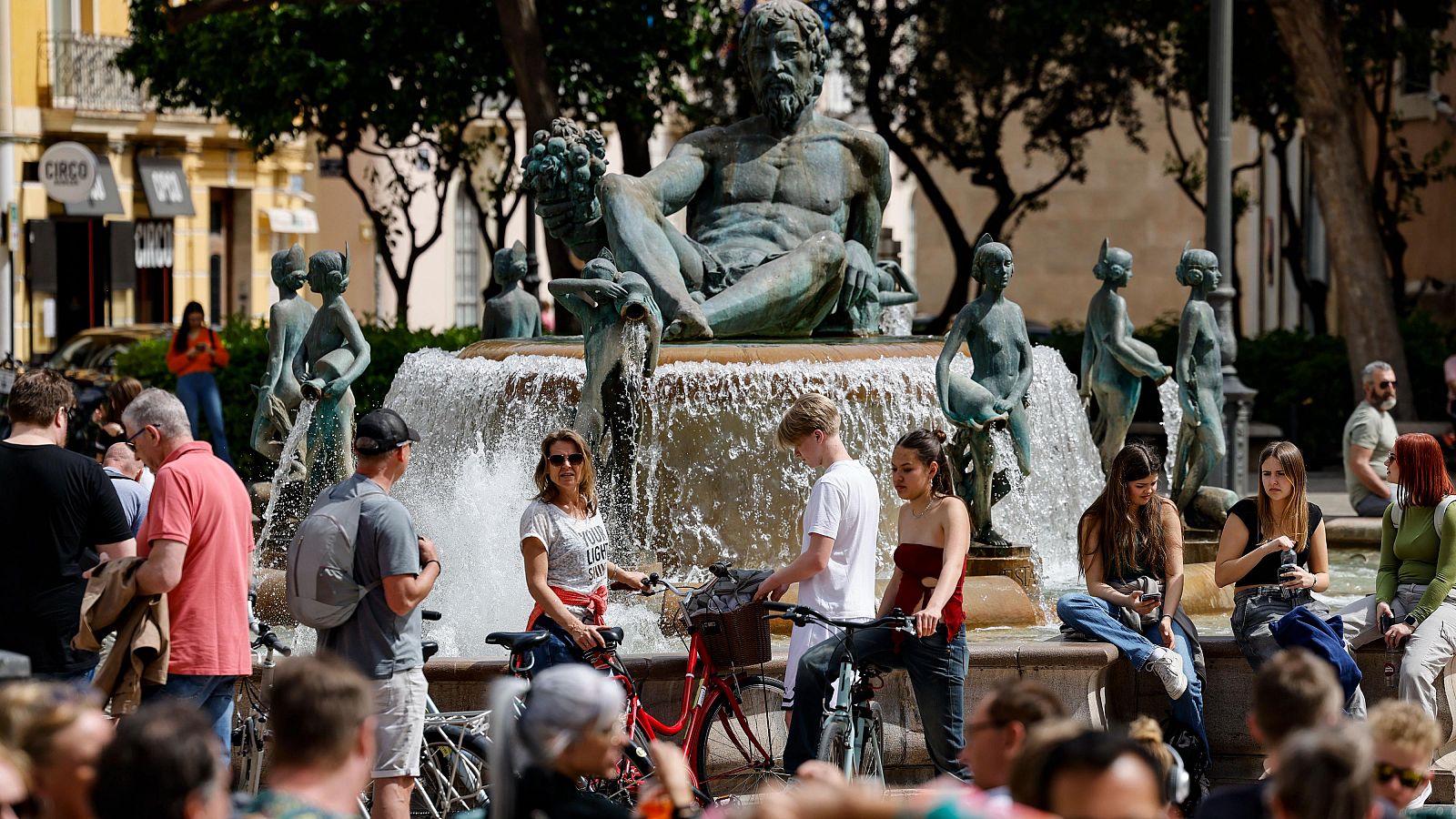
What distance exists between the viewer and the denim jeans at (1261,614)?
7504mm

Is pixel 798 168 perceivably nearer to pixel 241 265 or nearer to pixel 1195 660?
pixel 1195 660

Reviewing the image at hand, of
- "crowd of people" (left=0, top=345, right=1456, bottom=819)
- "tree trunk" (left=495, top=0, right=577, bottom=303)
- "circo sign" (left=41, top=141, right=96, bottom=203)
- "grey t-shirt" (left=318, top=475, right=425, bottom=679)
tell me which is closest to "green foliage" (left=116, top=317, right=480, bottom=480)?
"tree trunk" (left=495, top=0, right=577, bottom=303)

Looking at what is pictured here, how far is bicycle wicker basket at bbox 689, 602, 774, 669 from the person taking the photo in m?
7.05

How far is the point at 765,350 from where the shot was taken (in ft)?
34.9

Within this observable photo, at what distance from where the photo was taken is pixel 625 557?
10.4 m

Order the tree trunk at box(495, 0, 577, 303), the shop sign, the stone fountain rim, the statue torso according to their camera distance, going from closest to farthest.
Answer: the stone fountain rim, the statue torso, the tree trunk at box(495, 0, 577, 303), the shop sign

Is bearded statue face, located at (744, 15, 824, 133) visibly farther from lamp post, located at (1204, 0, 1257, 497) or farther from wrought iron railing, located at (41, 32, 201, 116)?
wrought iron railing, located at (41, 32, 201, 116)

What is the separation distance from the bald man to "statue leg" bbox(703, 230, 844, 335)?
3412 mm

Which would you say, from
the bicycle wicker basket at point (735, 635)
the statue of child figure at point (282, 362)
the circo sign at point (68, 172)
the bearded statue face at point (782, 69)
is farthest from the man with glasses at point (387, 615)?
the circo sign at point (68, 172)

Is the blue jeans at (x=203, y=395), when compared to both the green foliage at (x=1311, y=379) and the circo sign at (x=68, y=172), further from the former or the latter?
the circo sign at (x=68, y=172)

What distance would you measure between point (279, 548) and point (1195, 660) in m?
5.39

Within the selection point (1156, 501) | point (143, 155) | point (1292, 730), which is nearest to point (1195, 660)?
point (1156, 501)

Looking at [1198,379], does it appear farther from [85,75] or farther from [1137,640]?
[85,75]

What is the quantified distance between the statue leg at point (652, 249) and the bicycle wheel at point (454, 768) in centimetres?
445
